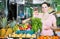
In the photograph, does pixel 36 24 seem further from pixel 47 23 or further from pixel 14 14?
pixel 14 14

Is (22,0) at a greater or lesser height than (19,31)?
greater

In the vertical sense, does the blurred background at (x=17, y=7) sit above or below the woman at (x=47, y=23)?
above

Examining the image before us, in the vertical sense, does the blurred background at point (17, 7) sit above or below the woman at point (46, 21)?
above

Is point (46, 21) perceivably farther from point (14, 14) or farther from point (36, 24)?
point (14, 14)

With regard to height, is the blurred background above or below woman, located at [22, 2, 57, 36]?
above

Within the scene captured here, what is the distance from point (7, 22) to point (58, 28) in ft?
1.60

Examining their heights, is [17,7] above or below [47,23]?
above

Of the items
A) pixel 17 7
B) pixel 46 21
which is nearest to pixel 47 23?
pixel 46 21

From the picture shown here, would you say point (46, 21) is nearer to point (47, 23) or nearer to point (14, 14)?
point (47, 23)

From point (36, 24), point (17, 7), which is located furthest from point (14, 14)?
point (36, 24)

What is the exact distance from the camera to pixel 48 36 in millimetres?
2330

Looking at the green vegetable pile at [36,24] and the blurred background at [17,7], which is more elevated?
the blurred background at [17,7]

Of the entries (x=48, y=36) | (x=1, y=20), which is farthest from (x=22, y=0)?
(x=48, y=36)

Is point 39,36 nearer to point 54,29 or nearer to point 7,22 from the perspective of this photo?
point 54,29
